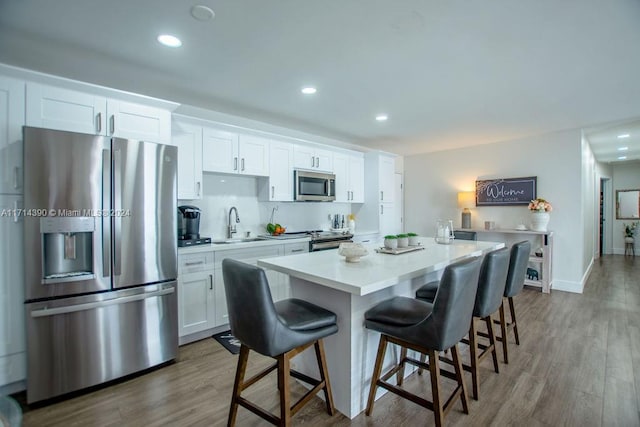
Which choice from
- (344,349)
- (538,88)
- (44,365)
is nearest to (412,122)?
(538,88)

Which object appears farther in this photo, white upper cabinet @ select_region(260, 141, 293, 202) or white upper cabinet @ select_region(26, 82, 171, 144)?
white upper cabinet @ select_region(260, 141, 293, 202)

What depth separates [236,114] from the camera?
3.79 meters

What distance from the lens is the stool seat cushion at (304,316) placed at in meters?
1.65

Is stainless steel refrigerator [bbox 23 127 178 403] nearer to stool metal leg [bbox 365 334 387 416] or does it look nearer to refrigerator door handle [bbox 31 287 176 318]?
refrigerator door handle [bbox 31 287 176 318]

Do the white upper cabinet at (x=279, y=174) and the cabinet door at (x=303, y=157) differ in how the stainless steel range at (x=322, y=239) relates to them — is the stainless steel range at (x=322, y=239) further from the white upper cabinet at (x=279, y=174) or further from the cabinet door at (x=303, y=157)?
the cabinet door at (x=303, y=157)

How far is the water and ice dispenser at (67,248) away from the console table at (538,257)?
5262mm

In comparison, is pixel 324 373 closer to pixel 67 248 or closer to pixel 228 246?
pixel 228 246

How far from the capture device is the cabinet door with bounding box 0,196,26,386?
209 centimetres

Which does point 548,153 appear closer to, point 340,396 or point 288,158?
point 288,158

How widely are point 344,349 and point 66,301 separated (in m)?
1.94

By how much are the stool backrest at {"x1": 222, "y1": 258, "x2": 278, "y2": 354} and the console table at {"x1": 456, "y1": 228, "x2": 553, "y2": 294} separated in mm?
4622

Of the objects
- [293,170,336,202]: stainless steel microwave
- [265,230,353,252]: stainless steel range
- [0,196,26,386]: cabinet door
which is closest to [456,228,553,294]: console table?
[265,230,353,252]: stainless steel range

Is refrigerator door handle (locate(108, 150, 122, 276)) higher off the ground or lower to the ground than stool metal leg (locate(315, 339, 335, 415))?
higher

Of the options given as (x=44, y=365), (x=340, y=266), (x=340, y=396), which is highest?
(x=340, y=266)
